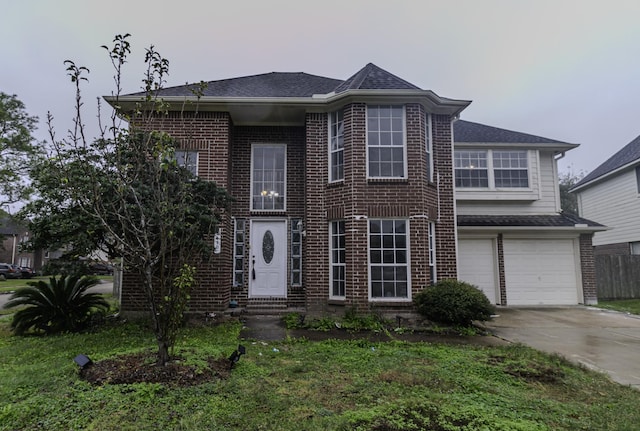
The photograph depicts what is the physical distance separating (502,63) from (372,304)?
62.6 ft

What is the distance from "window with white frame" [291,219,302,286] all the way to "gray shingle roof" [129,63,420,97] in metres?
3.67

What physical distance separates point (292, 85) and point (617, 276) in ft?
45.6

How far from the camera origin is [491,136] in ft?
40.1

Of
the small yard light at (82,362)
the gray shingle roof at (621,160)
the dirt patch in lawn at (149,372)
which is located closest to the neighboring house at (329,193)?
the dirt patch in lawn at (149,372)

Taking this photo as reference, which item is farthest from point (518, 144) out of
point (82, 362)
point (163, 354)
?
point (82, 362)

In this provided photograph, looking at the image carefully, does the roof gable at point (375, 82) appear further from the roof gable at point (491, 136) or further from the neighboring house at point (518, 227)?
the roof gable at point (491, 136)

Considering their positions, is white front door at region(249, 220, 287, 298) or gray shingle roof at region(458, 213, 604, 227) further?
gray shingle roof at region(458, 213, 604, 227)

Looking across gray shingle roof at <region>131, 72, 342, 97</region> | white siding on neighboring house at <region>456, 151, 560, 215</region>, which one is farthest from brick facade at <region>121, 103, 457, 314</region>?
white siding on neighboring house at <region>456, 151, 560, 215</region>

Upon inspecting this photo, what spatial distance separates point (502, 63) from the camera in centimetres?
2005

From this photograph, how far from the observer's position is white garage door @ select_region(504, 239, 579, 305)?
433 inches

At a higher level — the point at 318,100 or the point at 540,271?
the point at 318,100

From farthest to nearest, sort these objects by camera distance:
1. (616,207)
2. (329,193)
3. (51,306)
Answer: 1. (616,207)
2. (329,193)
3. (51,306)

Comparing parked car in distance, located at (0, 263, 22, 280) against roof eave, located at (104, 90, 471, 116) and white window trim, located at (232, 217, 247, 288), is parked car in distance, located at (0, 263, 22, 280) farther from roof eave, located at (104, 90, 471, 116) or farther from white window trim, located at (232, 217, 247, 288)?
white window trim, located at (232, 217, 247, 288)

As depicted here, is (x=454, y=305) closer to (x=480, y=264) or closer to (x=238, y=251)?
(x=480, y=264)
